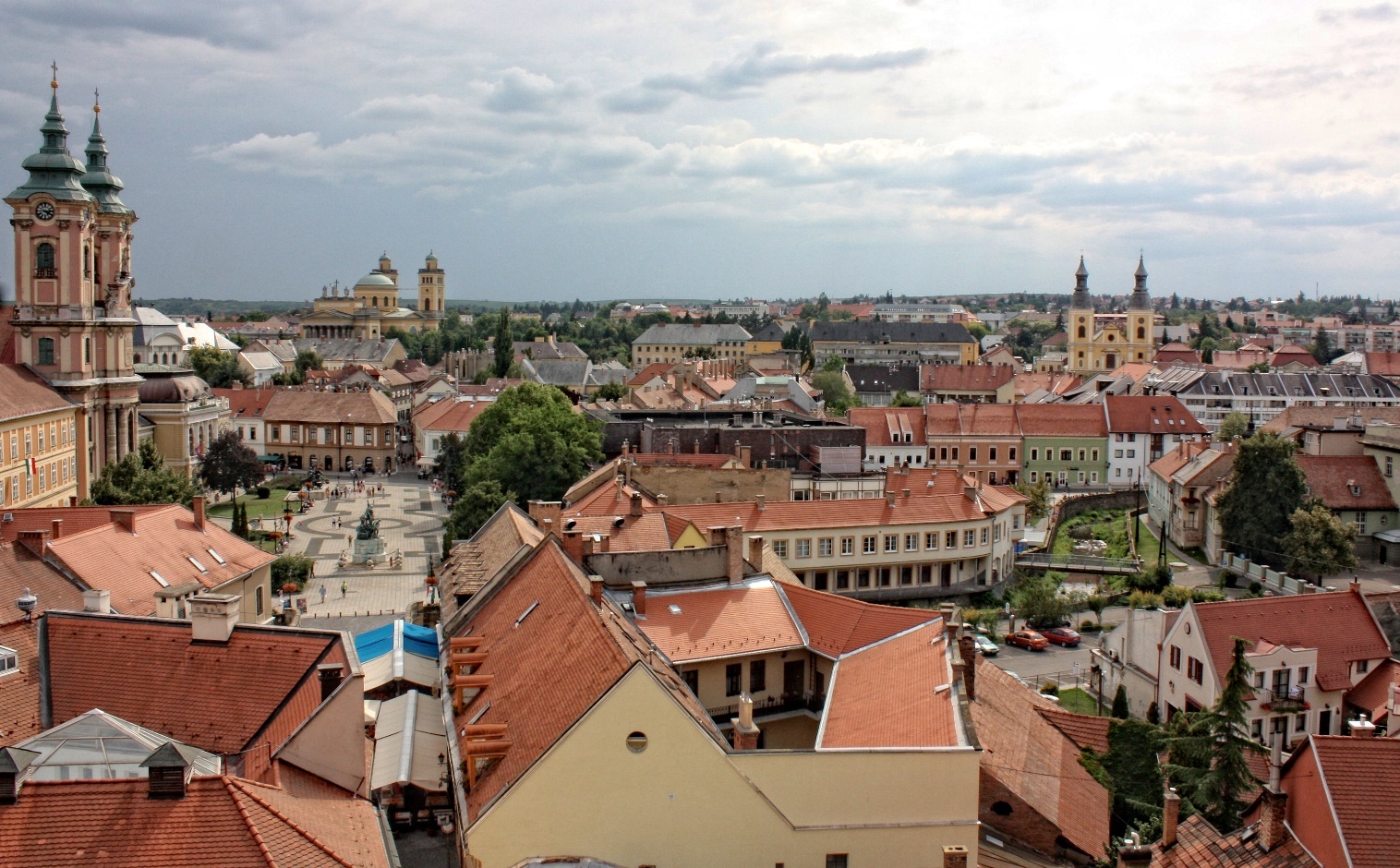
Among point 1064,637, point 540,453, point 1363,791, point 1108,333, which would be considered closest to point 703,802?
point 1363,791

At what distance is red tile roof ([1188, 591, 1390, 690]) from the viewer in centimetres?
3212

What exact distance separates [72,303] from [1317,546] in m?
58.8

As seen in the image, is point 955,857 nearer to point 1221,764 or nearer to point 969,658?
point 1221,764

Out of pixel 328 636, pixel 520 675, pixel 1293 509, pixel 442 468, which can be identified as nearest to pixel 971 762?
pixel 520 675

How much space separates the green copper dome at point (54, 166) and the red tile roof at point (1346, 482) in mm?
60394

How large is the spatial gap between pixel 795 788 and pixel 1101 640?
25165 millimetres

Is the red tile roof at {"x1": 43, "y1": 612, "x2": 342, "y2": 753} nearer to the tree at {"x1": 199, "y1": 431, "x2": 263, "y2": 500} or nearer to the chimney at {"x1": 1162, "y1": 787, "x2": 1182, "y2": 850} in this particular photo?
the chimney at {"x1": 1162, "y1": 787, "x2": 1182, "y2": 850}

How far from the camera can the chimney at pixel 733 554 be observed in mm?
29031

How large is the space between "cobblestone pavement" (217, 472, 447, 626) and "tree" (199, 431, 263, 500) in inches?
184

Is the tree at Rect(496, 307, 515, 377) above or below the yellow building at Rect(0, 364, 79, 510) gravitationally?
above

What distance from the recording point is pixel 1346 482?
54938mm

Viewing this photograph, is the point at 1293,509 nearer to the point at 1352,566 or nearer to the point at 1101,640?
the point at 1352,566

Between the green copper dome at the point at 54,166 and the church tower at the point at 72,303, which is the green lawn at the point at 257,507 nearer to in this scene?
the church tower at the point at 72,303

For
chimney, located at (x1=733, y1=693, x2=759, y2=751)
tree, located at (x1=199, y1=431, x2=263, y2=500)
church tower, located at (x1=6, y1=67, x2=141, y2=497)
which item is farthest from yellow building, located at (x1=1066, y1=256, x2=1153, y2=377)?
chimney, located at (x1=733, y1=693, x2=759, y2=751)
